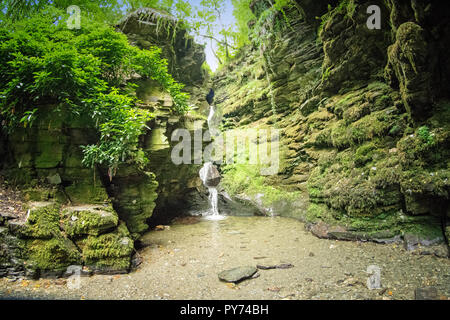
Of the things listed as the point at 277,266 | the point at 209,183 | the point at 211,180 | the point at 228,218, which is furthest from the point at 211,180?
the point at 277,266

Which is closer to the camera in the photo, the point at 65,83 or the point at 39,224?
the point at 39,224

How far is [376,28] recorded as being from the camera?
6.25 m

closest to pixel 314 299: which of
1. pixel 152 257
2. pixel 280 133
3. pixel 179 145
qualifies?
pixel 152 257

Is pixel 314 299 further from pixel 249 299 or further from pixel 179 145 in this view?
pixel 179 145

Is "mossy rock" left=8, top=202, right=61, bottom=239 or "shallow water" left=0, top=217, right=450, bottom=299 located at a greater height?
"mossy rock" left=8, top=202, right=61, bottom=239

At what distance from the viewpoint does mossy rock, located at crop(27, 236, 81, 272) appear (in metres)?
3.69

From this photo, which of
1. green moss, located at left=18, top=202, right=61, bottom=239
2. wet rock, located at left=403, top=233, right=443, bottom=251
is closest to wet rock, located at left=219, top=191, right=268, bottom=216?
→ wet rock, located at left=403, top=233, right=443, bottom=251

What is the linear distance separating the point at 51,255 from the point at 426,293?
5.76 m

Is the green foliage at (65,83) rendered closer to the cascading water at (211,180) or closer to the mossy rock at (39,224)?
the mossy rock at (39,224)

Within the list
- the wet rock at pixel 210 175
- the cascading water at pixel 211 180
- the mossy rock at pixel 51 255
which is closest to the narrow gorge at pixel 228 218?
the mossy rock at pixel 51 255

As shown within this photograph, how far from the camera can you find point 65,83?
4684 mm

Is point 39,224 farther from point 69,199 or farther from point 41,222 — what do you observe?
point 69,199

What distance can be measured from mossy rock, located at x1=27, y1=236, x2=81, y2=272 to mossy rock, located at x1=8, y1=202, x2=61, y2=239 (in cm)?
13

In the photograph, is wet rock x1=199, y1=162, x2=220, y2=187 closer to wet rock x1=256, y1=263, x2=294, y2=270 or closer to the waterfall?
the waterfall
